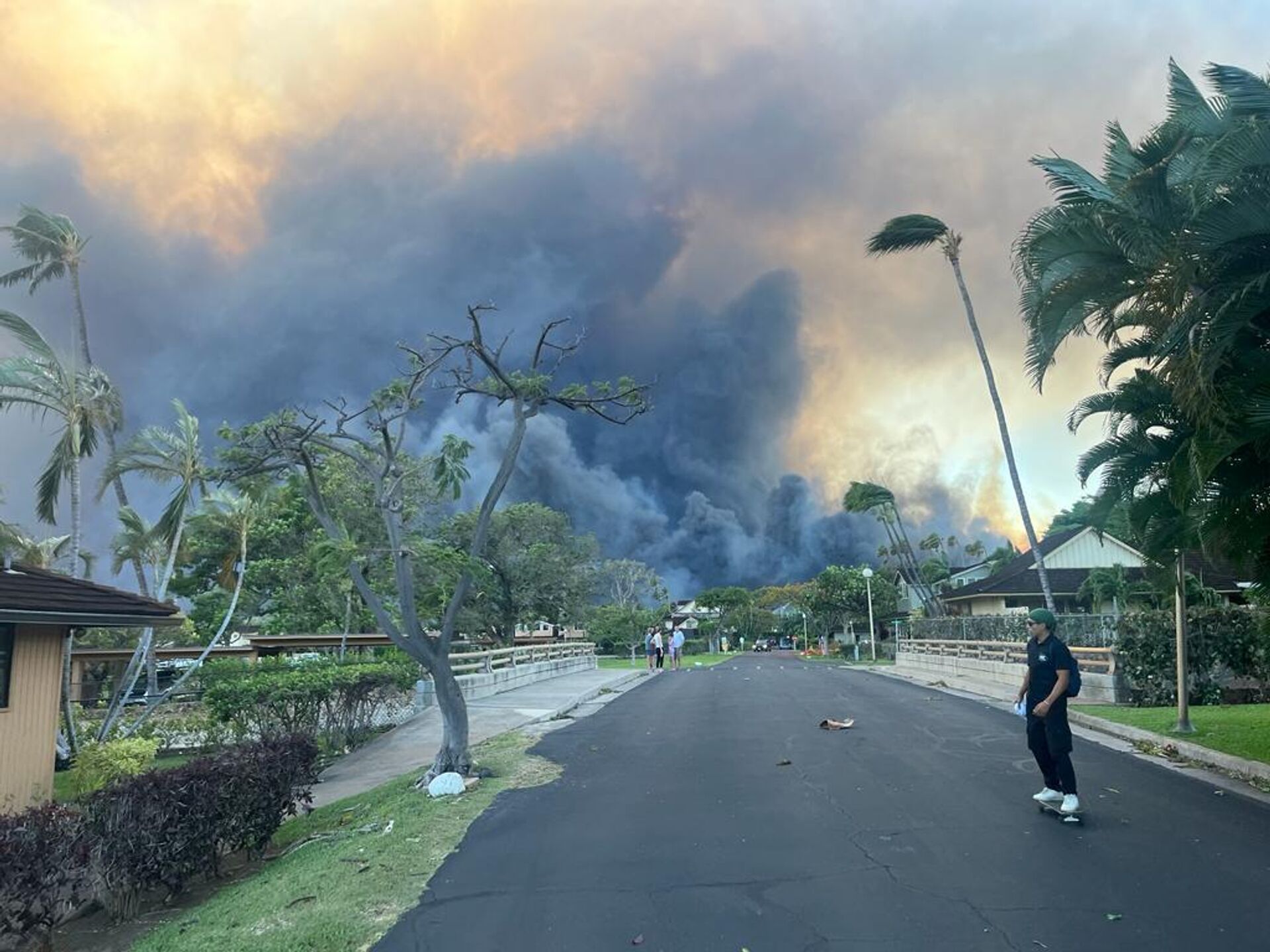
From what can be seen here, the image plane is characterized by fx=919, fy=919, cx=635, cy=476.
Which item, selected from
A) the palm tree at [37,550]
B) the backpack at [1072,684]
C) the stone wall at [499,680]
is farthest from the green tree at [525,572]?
the backpack at [1072,684]

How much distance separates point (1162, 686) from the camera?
Answer: 16.9m

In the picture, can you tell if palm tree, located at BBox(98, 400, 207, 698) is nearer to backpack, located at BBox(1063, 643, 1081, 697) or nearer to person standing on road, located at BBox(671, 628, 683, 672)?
backpack, located at BBox(1063, 643, 1081, 697)

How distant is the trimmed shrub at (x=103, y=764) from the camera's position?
11195 millimetres

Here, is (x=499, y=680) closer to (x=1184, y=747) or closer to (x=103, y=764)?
(x=103, y=764)

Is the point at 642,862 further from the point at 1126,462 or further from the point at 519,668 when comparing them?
the point at 519,668

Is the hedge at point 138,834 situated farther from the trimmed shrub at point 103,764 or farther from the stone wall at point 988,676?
the stone wall at point 988,676

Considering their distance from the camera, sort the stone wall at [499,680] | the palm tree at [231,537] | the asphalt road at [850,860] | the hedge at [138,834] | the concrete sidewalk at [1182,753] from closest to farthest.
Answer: the asphalt road at [850,860]
the hedge at [138,834]
the concrete sidewalk at [1182,753]
the palm tree at [231,537]
the stone wall at [499,680]

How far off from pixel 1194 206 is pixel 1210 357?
1.47 m

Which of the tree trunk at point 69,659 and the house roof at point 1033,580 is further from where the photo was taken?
the house roof at point 1033,580

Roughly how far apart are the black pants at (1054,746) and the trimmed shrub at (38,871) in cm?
781

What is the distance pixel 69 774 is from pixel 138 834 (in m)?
6.85

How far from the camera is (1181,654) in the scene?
1341cm

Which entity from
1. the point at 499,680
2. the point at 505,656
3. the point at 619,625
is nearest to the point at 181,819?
the point at 499,680

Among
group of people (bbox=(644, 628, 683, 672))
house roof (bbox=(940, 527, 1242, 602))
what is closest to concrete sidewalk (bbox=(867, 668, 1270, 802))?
group of people (bbox=(644, 628, 683, 672))
